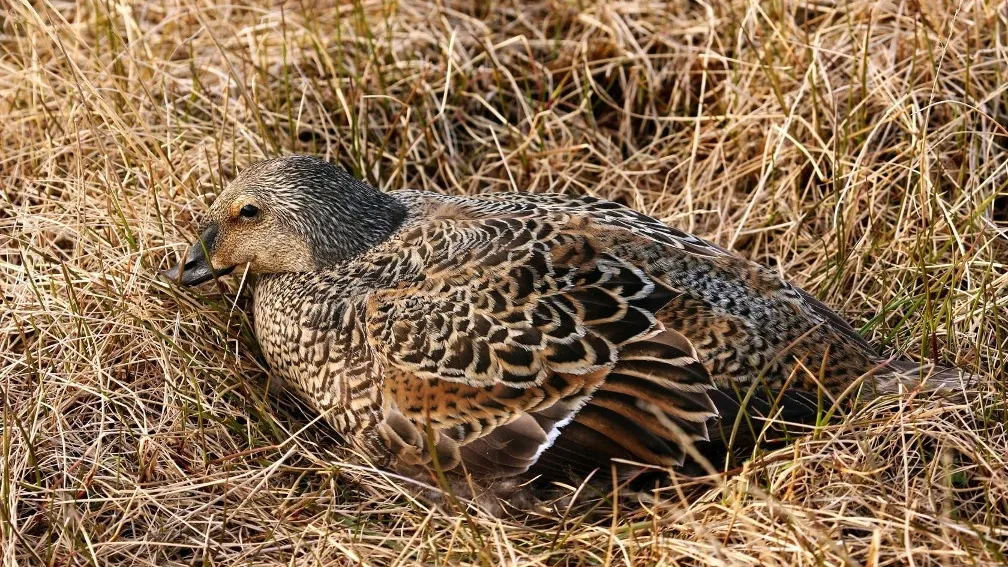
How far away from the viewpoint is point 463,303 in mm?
3588

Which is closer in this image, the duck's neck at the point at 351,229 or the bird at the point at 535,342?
the bird at the point at 535,342

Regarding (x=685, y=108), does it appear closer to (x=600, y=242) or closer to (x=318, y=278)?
(x=600, y=242)

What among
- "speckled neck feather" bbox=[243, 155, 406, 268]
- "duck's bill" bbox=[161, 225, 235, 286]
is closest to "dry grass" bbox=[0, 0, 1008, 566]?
"duck's bill" bbox=[161, 225, 235, 286]

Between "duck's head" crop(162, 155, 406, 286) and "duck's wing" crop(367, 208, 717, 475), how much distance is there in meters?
0.45

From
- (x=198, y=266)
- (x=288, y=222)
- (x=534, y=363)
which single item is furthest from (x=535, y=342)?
(x=198, y=266)

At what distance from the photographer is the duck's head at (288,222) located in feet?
13.3

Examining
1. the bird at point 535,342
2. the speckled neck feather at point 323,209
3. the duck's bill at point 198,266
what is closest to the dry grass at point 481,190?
the duck's bill at point 198,266

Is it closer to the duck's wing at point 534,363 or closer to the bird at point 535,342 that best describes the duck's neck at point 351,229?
the bird at point 535,342

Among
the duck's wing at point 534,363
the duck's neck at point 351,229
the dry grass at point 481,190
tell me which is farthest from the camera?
the duck's neck at point 351,229

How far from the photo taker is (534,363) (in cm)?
345

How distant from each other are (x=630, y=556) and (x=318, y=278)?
5.39 feet

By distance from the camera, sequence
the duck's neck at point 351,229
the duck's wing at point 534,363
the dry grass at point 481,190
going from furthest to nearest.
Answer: the duck's neck at point 351,229, the duck's wing at point 534,363, the dry grass at point 481,190

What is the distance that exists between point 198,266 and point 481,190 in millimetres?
1498

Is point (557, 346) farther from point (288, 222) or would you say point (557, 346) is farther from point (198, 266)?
point (198, 266)
